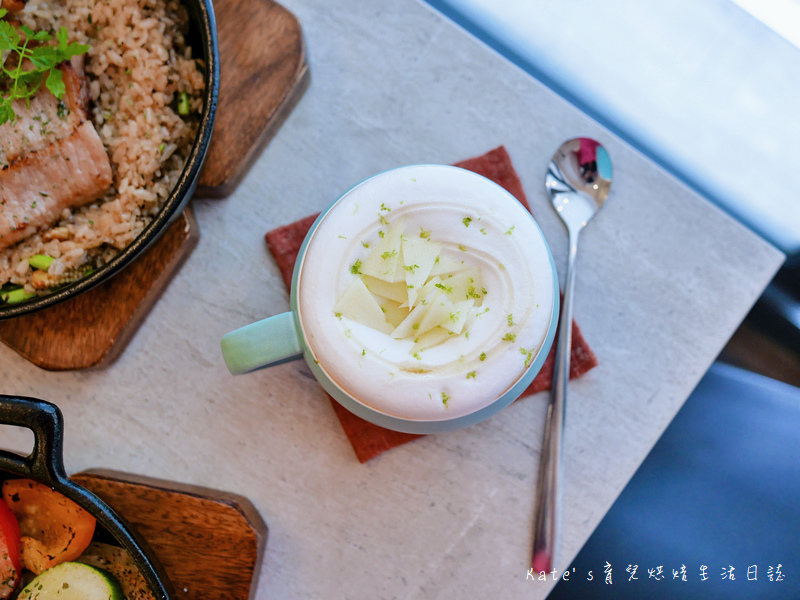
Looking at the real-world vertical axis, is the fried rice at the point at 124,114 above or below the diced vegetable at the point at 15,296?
above

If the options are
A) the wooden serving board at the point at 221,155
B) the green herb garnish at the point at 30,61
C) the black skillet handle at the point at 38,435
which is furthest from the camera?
the wooden serving board at the point at 221,155

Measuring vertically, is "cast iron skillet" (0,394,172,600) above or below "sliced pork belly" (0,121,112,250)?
below

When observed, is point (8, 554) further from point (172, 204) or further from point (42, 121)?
point (42, 121)

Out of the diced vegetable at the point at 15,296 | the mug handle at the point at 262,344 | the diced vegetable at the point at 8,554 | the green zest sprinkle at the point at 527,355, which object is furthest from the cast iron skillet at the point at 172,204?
the green zest sprinkle at the point at 527,355

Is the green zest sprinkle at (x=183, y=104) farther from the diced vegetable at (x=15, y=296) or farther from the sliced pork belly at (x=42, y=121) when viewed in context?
the diced vegetable at (x=15, y=296)

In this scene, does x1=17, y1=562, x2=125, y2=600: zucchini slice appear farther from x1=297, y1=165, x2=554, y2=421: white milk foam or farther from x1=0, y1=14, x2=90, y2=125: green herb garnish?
x1=0, y1=14, x2=90, y2=125: green herb garnish

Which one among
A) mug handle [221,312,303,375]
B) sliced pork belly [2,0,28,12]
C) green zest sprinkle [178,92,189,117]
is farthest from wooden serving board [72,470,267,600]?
sliced pork belly [2,0,28,12]

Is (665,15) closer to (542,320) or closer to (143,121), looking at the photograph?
(542,320)

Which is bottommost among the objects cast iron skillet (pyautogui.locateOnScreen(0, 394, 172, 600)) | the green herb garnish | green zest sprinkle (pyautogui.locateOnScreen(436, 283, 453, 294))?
cast iron skillet (pyautogui.locateOnScreen(0, 394, 172, 600))

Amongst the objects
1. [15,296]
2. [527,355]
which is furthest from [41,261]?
[527,355]
